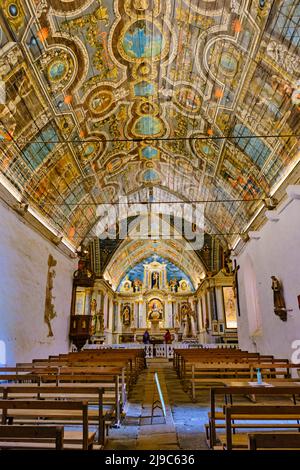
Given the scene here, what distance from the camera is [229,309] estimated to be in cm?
1923

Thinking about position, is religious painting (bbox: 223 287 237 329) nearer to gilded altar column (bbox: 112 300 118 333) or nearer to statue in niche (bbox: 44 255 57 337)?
gilded altar column (bbox: 112 300 118 333)

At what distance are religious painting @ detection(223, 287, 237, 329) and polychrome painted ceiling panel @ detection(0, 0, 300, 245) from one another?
846 cm

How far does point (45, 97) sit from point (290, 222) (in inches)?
282

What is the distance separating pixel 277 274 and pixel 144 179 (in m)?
8.60

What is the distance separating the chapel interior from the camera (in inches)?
175

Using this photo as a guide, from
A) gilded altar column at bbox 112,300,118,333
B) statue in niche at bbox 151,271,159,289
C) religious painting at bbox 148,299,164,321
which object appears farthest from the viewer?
statue in niche at bbox 151,271,159,289

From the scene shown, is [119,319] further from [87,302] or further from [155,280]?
[87,302]

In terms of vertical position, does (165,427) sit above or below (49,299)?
below

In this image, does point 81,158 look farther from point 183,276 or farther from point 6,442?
point 183,276

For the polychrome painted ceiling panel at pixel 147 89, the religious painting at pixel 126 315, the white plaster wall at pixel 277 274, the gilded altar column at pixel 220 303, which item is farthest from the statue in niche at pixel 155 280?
the polychrome painted ceiling panel at pixel 147 89

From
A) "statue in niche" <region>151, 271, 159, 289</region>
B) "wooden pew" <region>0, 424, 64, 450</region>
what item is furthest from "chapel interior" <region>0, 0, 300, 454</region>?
"statue in niche" <region>151, 271, 159, 289</region>

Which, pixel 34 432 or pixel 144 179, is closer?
pixel 34 432

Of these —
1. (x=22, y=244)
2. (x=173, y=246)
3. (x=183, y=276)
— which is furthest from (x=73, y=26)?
(x=183, y=276)

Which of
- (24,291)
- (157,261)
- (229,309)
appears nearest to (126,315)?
(157,261)
